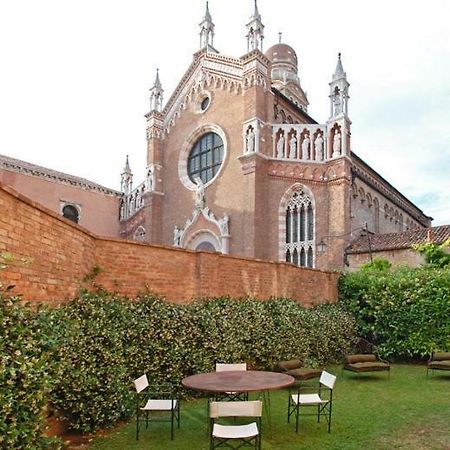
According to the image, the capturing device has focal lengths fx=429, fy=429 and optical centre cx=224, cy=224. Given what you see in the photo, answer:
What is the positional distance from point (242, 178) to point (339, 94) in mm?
5640

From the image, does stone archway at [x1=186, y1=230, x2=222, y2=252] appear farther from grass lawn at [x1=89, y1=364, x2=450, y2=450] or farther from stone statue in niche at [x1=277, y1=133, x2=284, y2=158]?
grass lawn at [x1=89, y1=364, x2=450, y2=450]

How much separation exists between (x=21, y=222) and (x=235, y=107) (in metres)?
17.8

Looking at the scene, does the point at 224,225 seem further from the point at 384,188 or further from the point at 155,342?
the point at 155,342

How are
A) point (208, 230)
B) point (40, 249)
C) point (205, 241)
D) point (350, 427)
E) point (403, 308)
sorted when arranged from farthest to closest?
point (205, 241) → point (208, 230) → point (403, 308) → point (350, 427) → point (40, 249)

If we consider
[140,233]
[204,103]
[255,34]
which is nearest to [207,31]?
[204,103]

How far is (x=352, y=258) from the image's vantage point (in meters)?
17.7

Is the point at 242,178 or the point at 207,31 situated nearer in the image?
the point at 242,178

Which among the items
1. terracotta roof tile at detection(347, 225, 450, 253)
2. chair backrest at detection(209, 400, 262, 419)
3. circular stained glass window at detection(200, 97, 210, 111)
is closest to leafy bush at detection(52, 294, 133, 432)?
chair backrest at detection(209, 400, 262, 419)

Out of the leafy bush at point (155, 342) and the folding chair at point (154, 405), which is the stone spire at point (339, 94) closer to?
the leafy bush at point (155, 342)

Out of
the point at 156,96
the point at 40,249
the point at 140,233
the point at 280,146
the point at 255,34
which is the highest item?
the point at 255,34

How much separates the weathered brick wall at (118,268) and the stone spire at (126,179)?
16.8m

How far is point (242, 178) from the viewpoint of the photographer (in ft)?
65.2

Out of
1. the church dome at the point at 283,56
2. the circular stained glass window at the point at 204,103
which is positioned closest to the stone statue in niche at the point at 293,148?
the circular stained glass window at the point at 204,103

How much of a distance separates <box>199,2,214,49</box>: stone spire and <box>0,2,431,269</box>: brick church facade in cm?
6
